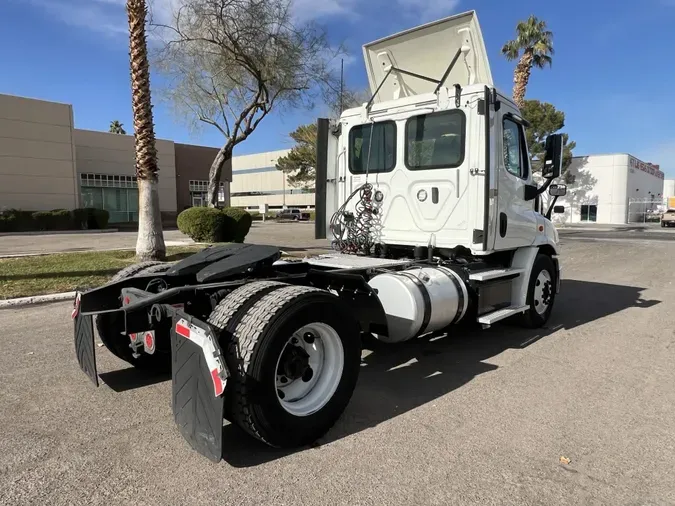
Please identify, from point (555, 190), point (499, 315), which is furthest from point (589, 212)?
point (499, 315)

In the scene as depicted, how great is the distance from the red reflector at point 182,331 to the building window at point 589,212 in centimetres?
5710

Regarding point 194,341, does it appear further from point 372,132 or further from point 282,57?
point 282,57

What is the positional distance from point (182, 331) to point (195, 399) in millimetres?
425

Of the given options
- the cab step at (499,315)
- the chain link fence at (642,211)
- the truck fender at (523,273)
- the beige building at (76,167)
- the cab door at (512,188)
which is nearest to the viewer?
the cab step at (499,315)

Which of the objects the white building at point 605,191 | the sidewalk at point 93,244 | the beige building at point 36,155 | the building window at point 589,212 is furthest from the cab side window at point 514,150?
the building window at point 589,212

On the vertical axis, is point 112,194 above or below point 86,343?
above

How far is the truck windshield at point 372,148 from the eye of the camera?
609cm

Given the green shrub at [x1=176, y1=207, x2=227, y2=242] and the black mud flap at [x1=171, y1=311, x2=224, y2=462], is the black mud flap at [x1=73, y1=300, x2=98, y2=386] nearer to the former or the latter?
the black mud flap at [x1=171, y1=311, x2=224, y2=462]

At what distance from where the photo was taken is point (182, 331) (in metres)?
3.09

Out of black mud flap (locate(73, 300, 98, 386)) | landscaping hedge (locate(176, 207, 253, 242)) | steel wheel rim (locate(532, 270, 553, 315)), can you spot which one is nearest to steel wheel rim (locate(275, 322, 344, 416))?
black mud flap (locate(73, 300, 98, 386))

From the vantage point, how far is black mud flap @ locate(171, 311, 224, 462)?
281 cm

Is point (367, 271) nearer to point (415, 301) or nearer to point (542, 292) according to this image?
point (415, 301)

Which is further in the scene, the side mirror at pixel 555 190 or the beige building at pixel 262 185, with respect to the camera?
the beige building at pixel 262 185

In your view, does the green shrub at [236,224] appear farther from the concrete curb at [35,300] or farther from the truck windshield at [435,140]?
the truck windshield at [435,140]
